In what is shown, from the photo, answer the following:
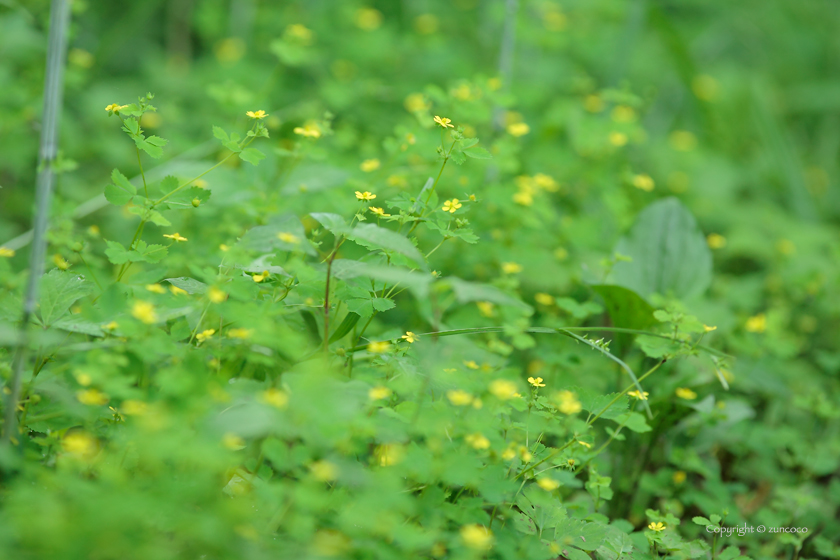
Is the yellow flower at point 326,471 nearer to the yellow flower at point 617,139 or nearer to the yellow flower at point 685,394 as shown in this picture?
the yellow flower at point 685,394

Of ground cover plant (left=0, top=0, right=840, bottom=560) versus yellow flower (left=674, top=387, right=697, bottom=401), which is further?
yellow flower (left=674, top=387, right=697, bottom=401)

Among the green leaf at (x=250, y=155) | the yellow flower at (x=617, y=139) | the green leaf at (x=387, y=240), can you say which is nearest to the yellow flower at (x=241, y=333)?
the green leaf at (x=387, y=240)

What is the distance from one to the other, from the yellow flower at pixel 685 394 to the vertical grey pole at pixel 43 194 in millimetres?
1477

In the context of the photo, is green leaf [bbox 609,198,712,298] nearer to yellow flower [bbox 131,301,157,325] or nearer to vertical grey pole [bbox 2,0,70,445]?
yellow flower [bbox 131,301,157,325]

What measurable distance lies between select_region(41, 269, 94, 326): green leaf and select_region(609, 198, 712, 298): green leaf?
148cm

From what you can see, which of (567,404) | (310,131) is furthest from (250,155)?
(567,404)

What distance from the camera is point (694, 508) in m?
1.75

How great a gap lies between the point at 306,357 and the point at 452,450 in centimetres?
39

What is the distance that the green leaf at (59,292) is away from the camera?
1.19 metres

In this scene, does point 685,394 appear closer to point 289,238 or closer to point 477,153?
point 477,153

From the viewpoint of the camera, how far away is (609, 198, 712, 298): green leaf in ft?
6.29

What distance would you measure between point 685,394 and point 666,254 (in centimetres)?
57

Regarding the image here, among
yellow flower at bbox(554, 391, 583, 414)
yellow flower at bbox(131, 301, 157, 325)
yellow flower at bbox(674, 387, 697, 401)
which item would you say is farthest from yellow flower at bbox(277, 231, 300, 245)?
yellow flower at bbox(674, 387, 697, 401)

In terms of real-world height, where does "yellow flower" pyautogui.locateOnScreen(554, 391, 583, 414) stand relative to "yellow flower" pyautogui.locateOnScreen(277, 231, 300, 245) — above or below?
below
